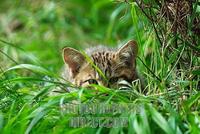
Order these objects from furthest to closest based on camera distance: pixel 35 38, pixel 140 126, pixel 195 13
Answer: pixel 35 38 → pixel 195 13 → pixel 140 126

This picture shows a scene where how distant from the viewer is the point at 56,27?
939 cm

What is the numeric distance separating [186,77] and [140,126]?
93cm

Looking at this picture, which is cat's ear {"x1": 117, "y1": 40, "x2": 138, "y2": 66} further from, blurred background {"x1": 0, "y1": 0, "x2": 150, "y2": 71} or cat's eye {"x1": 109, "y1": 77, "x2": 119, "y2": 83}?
blurred background {"x1": 0, "y1": 0, "x2": 150, "y2": 71}

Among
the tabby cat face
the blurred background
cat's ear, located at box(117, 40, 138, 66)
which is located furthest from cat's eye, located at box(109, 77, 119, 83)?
the blurred background

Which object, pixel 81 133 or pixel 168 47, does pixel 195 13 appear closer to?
pixel 168 47

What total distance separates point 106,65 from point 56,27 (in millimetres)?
3583

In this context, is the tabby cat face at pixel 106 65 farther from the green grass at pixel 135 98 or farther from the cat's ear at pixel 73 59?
the green grass at pixel 135 98

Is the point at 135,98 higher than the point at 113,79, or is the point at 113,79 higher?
the point at 113,79

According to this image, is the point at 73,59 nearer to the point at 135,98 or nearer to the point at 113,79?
the point at 113,79

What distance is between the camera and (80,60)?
6004mm

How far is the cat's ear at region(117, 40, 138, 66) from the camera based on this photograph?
19.1 feet

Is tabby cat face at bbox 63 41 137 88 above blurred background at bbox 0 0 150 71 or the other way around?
the other way around

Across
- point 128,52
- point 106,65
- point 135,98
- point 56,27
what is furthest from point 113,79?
point 56,27

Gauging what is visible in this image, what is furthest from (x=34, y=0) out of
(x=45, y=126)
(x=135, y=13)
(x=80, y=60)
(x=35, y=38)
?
(x=45, y=126)
